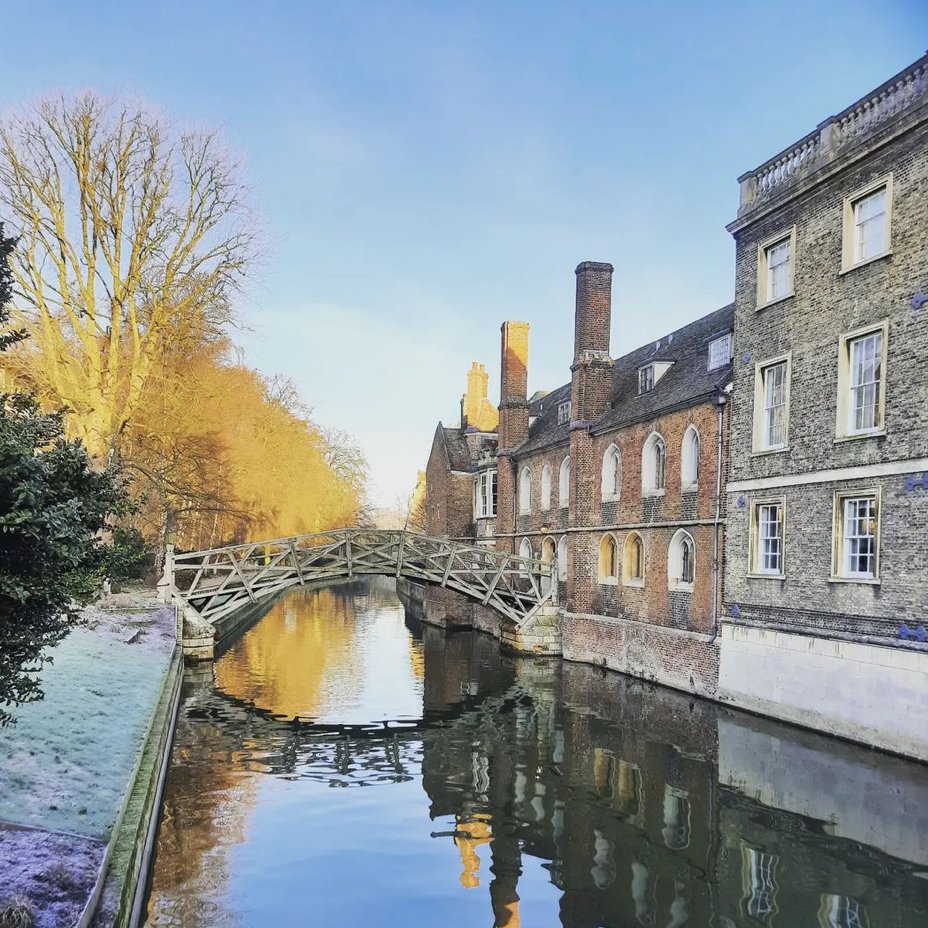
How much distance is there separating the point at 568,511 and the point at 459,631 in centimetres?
808

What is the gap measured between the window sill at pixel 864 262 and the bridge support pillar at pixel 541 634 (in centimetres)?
1338

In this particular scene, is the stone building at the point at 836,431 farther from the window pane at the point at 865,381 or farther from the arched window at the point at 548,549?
the arched window at the point at 548,549

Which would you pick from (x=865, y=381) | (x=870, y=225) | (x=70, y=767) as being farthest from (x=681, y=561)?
(x=70, y=767)

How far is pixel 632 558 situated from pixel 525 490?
27.2 feet

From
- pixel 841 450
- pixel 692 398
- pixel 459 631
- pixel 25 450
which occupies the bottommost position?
pixel 459 631

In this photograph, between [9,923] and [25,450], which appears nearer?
[25,450]

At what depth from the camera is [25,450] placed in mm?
4594

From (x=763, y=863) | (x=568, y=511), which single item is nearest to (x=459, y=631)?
(x=568, y=511)

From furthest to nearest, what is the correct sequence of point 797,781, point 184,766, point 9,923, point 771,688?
point 771,688 → point 184,766 → point 797,781 → point 9,923

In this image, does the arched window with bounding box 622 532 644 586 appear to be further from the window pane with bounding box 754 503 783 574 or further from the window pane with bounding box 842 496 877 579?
the window pane with bounding box 842 496 877 579

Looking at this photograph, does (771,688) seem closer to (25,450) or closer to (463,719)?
(463,719)

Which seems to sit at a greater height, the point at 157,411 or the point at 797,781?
the point at 157,411

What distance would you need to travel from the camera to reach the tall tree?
15.2 ft

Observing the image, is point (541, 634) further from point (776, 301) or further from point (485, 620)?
point (776, 301)
